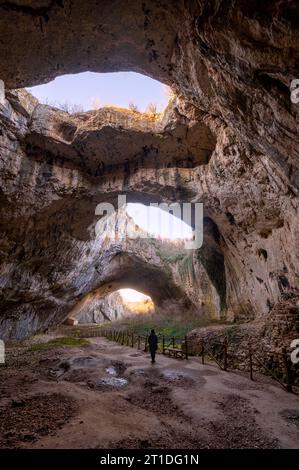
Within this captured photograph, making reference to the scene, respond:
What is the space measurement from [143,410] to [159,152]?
38.2 ft

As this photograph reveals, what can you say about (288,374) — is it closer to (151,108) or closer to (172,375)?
(172,375)

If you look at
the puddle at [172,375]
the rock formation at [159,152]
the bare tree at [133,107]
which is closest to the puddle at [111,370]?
the puddle at [172,375]

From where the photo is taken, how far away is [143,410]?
4992 mm

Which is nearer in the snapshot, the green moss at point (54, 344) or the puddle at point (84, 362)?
the puddle at point (84, 362)

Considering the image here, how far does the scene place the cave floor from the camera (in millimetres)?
3631

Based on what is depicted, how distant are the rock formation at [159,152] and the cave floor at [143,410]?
4.96 meters

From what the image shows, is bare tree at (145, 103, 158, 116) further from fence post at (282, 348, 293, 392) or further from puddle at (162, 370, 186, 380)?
fence post at (282, 348, 293, 392)

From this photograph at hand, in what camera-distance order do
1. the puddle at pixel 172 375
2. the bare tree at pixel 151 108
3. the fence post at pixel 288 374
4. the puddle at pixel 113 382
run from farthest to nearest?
the bare tree at pixel 151 108, the puddle at pixel 172 375, the puddle at pixel 113 382, the fence post at pixel 288 374

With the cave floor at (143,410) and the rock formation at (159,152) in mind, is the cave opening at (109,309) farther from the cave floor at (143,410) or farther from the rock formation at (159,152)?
the cave floor at (143,410)

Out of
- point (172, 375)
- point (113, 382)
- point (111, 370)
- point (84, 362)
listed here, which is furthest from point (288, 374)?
point (84, 362)

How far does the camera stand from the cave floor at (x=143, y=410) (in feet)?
11.9

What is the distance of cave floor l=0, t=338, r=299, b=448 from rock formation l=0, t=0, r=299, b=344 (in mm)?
4960
